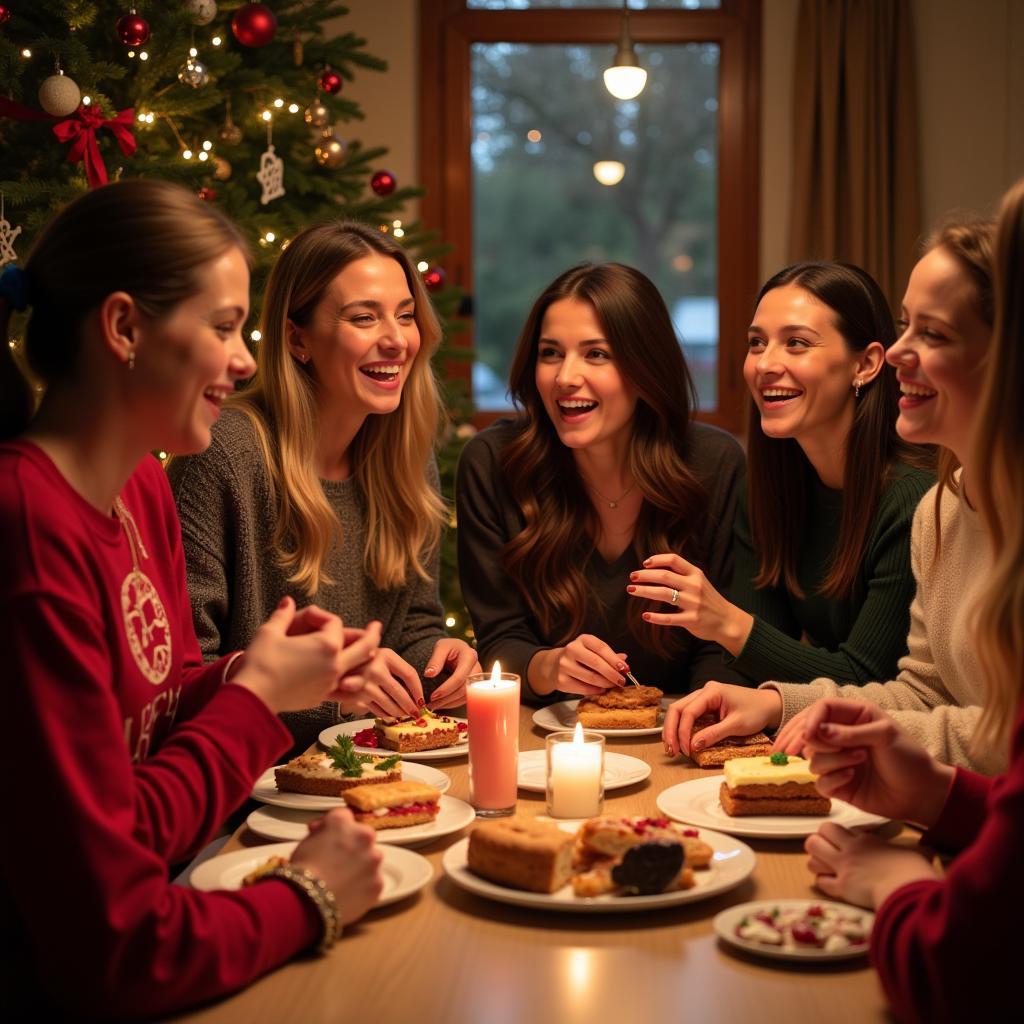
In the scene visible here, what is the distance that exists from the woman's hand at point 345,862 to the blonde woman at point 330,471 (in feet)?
3.09

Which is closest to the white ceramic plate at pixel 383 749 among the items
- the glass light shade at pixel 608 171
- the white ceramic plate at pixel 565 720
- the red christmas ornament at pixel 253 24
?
the white ceramic plate at pixel 565 720

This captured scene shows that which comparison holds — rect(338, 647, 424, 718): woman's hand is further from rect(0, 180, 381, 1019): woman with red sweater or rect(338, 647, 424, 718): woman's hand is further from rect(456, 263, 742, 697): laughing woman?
rect(456, 263, 742, 697): laughing woman

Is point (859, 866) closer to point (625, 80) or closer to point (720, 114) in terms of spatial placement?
point (625, 80)

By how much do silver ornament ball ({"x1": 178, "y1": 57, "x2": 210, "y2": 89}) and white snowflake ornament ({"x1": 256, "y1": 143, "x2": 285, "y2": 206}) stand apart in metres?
0.32

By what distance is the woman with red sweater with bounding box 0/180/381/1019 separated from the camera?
1.18 meters

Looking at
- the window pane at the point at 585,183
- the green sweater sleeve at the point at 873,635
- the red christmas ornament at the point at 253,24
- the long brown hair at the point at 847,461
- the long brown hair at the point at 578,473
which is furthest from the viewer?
the window pane at the point at 585,183

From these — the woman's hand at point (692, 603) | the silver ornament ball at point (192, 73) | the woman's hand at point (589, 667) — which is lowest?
the woman's hand at point (589, 667)

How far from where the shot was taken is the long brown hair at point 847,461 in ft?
8.28

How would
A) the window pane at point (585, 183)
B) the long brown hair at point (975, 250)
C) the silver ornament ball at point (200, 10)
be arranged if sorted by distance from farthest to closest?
the window pane at point (585, 183) < the silver ornament ball at point (200, 10) < the long brown hair at point (975, 250)

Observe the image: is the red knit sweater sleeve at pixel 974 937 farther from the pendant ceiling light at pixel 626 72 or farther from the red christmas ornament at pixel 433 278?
the pendant ceiling light at pixel 626 72

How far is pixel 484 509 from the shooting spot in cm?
288

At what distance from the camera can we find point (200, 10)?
10.6 feet

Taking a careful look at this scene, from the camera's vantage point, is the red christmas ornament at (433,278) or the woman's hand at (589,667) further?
the red christmas ornament at (433,278)

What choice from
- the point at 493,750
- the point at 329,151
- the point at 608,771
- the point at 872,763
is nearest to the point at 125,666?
the point at 493,750
